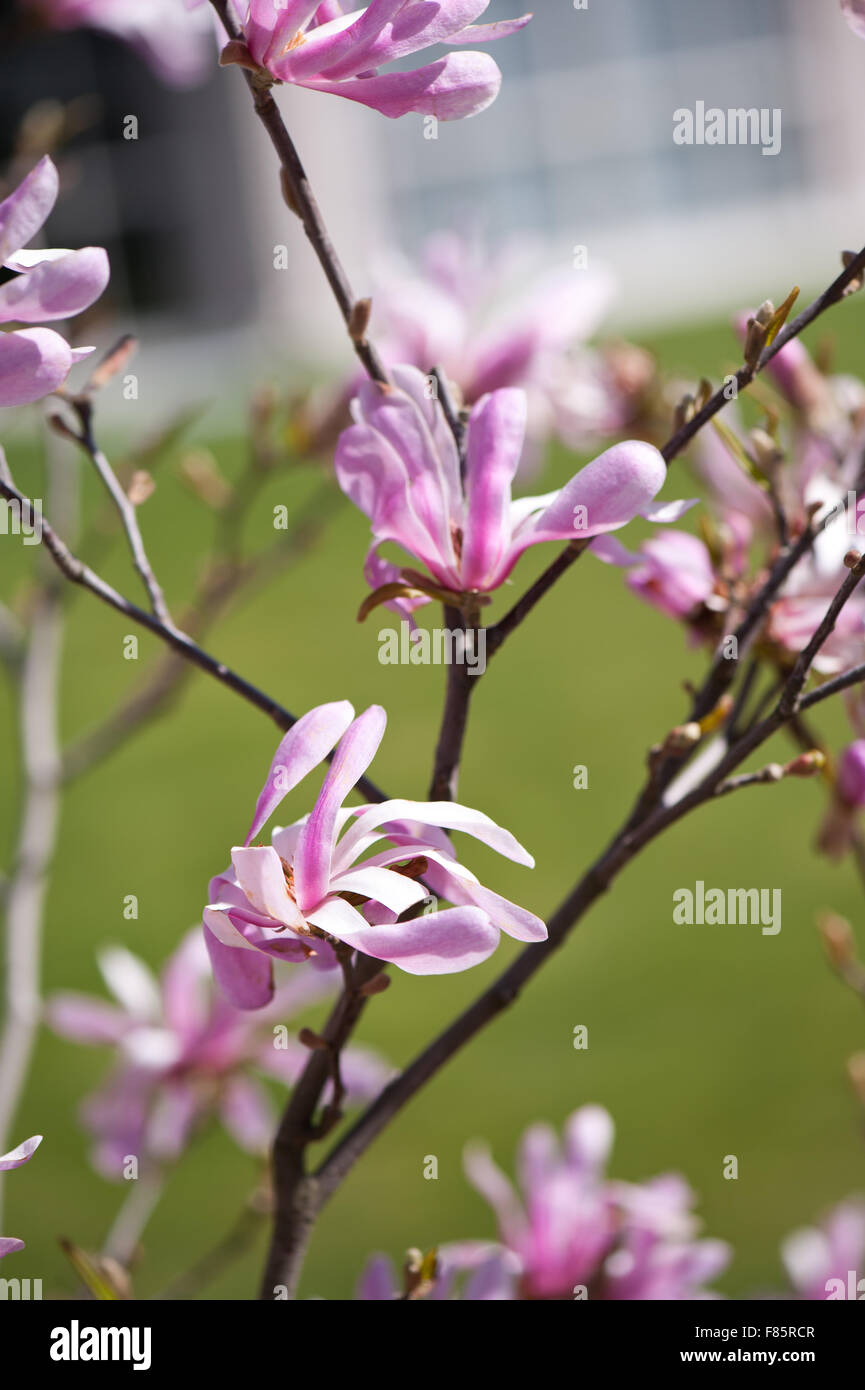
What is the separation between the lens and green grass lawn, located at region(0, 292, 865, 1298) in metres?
2.14

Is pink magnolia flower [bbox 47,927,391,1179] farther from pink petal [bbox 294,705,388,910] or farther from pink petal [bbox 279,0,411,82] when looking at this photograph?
pink petal [bbox 279,0,411,82]

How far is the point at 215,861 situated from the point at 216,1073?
7.02 ft

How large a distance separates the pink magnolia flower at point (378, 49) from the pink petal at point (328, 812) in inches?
9.6

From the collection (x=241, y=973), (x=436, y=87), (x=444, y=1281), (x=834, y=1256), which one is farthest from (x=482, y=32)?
(x=834, y=1256)

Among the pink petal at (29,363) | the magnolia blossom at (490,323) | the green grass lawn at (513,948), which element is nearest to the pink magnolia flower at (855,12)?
the pink petal at (29,363)

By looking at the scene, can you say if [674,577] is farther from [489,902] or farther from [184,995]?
[184,995]

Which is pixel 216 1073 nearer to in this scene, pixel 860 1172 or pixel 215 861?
pixel 860 1172

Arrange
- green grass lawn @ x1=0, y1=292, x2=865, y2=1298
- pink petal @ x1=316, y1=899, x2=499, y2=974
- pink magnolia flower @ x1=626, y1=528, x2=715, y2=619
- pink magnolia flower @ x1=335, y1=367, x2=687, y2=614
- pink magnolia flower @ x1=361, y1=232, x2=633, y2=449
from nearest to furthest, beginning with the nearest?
pink petal @ x1=316, y1=899, x2=499, y2=974 < pink magnolia flower @ x1=335, y1=367, x2=687, y2=614 < pink magnolia flower @ x1=626, y1=528, x2=715, y2=619 < pink magnolia flower @ x1=361, y1=232, x2=633, y2=449 < green grass lawn @ x1=0, y1=292, x2=865, y2=1298

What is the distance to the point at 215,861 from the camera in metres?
3.25

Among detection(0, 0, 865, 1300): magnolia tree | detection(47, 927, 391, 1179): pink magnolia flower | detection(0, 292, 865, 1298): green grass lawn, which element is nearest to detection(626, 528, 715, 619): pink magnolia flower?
detection(0, 0, 865, 1300): magnolia tree

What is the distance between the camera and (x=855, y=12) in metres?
0.57

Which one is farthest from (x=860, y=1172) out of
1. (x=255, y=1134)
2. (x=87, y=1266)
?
(x=87, y=1266)

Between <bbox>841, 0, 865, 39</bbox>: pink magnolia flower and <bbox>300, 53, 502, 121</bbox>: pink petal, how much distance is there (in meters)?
0.14

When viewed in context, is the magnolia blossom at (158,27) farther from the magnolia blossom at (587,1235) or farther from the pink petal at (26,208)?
the magnolia blossom at (587,1235)
